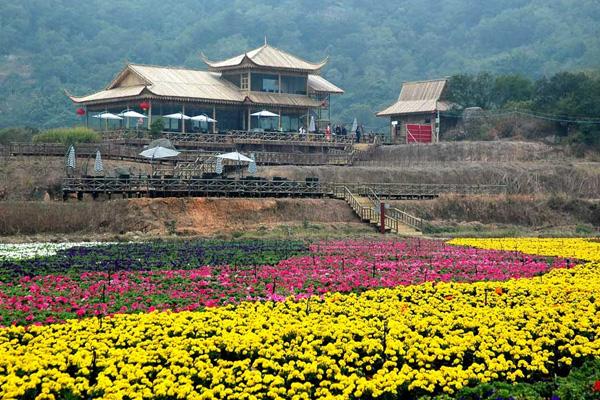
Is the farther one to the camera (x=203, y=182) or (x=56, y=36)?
(x=56, y=36)

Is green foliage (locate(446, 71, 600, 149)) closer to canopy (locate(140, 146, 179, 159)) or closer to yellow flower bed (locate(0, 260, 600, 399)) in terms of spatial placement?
canopy (locate(140, 146, 179, 159))

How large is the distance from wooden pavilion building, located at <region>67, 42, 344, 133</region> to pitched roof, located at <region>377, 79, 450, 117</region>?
20.5 feet

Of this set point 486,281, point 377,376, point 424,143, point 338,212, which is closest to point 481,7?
point 424,143

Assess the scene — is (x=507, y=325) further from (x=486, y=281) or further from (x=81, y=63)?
(x=81, y=63)

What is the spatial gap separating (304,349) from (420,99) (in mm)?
57761

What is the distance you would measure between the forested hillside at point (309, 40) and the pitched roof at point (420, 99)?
25.5 m

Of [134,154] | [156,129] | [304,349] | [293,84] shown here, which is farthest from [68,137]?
[304,349]

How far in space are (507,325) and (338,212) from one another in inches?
1084

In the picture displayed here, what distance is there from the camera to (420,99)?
2864 inches

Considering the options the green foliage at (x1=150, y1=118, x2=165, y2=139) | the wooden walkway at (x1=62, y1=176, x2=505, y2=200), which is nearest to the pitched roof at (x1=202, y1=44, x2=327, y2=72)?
the green foliage at (x1=150, y1=118, x2=165, y2=139)

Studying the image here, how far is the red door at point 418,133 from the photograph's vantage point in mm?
69312

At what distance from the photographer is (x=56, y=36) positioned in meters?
105

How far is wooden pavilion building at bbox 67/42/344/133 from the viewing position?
61.8 meters

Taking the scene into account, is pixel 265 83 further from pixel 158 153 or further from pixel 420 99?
pixel 158 153
